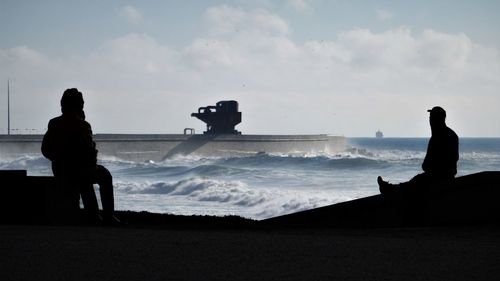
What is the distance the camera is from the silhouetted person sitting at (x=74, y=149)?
7.29 metres

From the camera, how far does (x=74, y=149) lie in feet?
23.9

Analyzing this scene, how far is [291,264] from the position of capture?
5016 millimetres

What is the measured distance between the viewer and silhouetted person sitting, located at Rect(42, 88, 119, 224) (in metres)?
7.29

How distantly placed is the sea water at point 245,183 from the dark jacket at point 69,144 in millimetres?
13129

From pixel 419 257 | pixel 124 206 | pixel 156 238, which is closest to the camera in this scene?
pixel 419 257

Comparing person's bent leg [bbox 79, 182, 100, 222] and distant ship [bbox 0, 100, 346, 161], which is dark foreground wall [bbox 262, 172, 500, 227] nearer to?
person's bent leg [bbox 79, 182, 100, 222]

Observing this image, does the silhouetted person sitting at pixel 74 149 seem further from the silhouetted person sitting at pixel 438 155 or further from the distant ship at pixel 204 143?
the distant ship at pixel 204 143

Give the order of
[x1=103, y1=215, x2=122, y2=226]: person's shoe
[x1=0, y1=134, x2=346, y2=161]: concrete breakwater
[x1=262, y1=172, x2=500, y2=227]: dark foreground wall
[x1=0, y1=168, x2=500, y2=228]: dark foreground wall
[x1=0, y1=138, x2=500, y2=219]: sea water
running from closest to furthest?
1. [x1=103, y1=215, x2=122, y2=226]: person's shoe
2. [x1=0, y1=168, x2=500, y2=228]: dark foreground wall
3. [x1=262, y1=172, x2=500, y2=227]: dark foreground wall
4. [x1=0, y1=138, x2=500, y2=219]: sea water
5. [x1=0, y1=134, x2=346, y2=161]: concrete breakwater

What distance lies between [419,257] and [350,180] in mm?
33768

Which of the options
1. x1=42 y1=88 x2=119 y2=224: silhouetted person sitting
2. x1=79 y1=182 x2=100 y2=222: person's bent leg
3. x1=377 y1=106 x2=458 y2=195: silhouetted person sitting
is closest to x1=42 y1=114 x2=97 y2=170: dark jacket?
x1=42 y1=88 x2=119 y2=224: silhouetted person sitting

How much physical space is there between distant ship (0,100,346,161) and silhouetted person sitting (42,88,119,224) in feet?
158

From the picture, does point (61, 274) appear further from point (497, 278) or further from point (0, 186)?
point (0, 186)

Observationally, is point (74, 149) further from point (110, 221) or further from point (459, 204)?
point (459, 204)

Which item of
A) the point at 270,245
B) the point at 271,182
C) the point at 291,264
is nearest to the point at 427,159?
the point at 270,245
